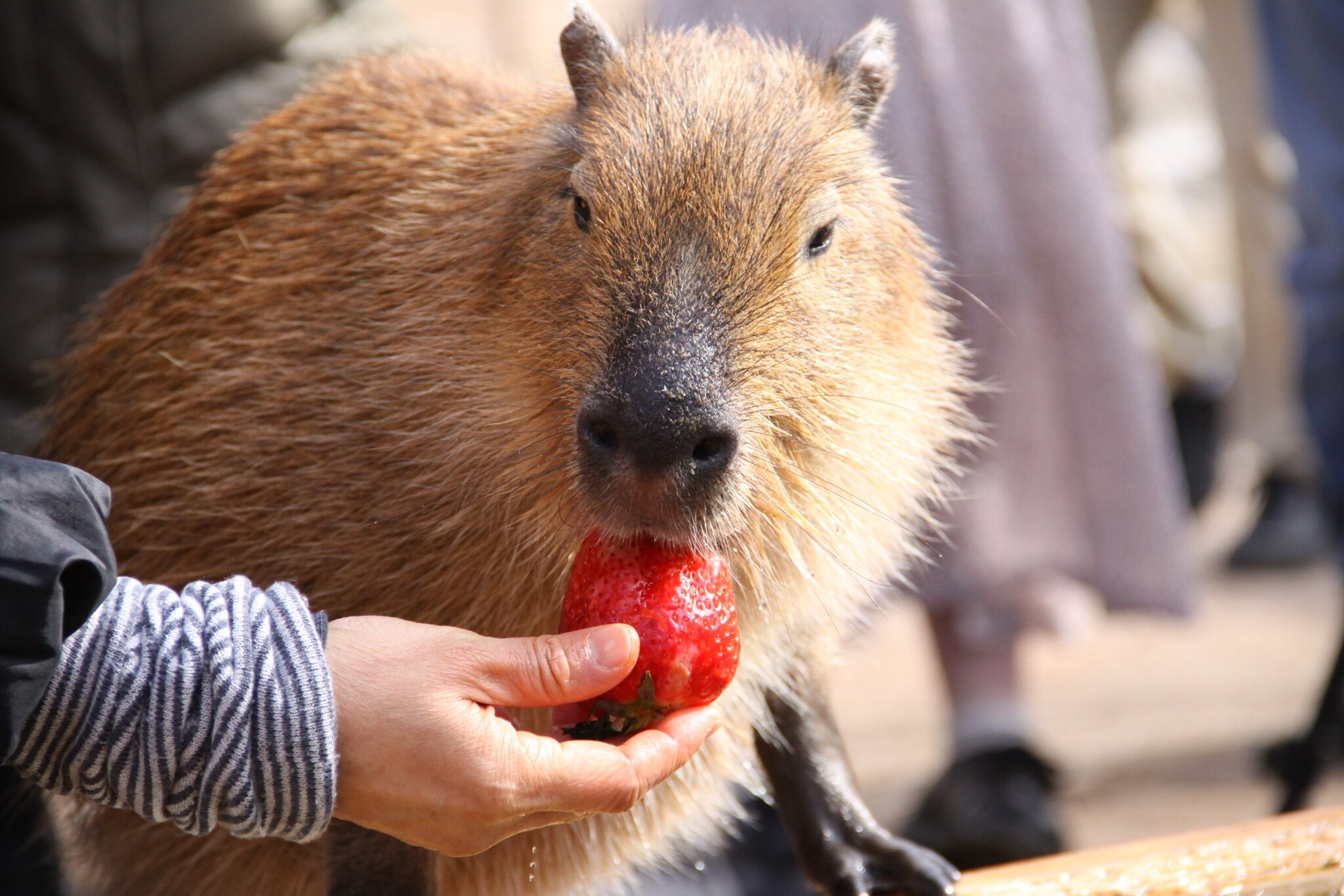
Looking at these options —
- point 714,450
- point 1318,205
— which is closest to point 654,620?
point 714,450

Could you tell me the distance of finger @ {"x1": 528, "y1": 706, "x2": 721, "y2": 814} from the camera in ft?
4.79

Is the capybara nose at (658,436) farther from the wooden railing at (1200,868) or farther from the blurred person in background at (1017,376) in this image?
the blurred person in background at (1017,376)

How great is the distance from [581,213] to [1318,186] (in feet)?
8.73

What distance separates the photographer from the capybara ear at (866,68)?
6.49ft

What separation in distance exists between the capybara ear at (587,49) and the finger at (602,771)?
0.93 metres

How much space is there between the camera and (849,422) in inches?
73.9

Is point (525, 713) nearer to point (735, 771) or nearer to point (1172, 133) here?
point (735, 771)

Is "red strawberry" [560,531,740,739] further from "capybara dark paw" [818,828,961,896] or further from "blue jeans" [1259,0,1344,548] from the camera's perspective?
"blue jeans" [1259,0,1344,548]

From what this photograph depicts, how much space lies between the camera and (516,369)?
1861 millimetres

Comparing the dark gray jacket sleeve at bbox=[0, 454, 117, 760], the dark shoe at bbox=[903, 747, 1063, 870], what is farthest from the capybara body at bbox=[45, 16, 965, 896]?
the dark shoe at bbox=[903, 747, 1063, 870]

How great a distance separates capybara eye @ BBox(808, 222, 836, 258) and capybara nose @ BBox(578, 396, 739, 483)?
1.32 feet

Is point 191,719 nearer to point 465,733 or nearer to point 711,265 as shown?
point 465,733

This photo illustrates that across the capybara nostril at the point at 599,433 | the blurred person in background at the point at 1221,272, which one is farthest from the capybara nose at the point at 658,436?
the blurred person in background at the point at 1221,272

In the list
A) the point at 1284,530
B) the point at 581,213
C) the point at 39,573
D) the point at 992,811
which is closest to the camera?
the point at 39,573
